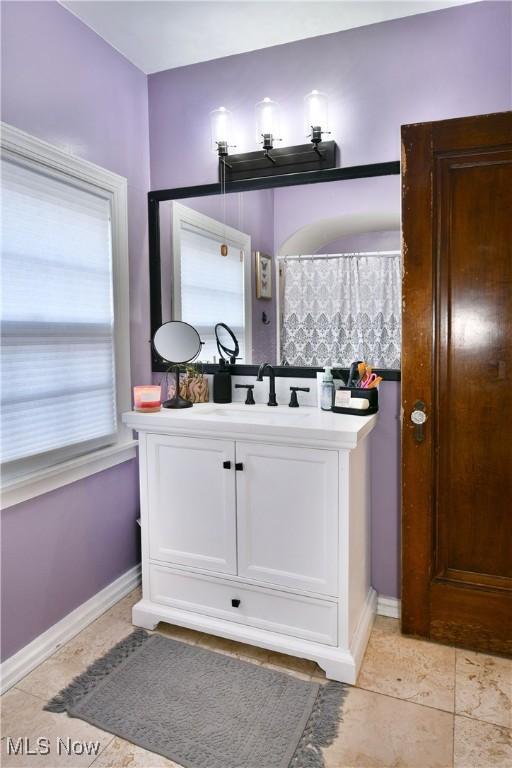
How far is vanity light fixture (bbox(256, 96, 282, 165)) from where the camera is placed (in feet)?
7.84

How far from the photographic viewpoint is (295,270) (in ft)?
7.98

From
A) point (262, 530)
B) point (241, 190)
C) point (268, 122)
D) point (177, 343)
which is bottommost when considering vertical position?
point (262, 530)

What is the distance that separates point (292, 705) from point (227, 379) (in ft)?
4.50

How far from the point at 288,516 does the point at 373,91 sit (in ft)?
6.03

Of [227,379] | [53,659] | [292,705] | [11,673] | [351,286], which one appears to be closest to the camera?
[292,705]

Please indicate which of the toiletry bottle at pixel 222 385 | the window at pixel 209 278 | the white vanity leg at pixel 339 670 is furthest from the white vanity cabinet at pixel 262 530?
the window at pixel 209 278

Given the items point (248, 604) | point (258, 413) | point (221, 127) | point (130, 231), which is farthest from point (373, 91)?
point (248, 604)

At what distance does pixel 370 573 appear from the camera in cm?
240

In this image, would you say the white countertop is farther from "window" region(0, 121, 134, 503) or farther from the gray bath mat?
the gray bath mat

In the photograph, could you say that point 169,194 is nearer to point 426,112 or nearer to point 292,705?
point 426,112

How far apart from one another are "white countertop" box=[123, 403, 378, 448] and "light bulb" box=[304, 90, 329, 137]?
125cm

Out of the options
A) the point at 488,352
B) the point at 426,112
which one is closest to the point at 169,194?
the point at 426,112

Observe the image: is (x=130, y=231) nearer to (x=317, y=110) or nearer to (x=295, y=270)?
(x=295, y=270)

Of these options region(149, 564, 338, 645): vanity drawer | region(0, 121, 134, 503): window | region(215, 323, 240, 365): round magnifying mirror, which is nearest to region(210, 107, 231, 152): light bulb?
region(0, 121, 134, 503): window
